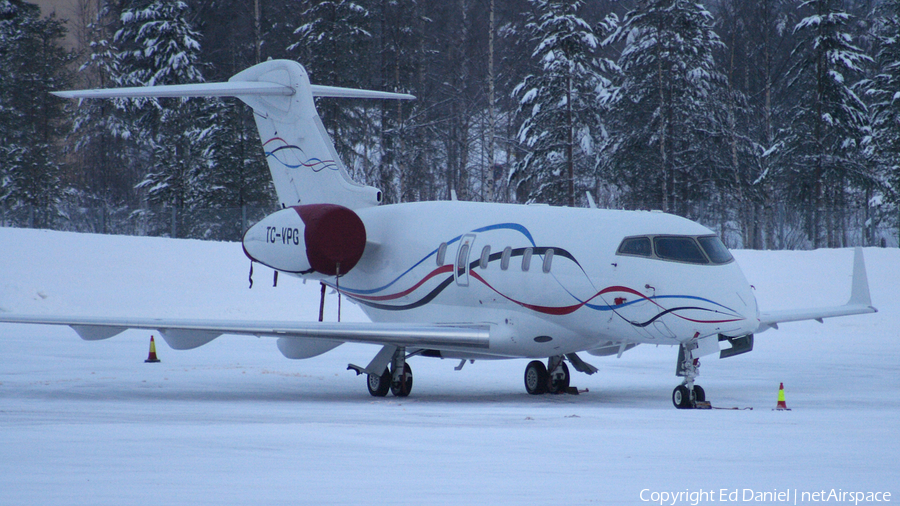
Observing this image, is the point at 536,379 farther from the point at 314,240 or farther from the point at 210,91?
the point at 210,91

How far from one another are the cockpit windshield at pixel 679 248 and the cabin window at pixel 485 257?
2391mm

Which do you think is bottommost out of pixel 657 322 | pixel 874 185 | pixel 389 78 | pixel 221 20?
pixel 657 322

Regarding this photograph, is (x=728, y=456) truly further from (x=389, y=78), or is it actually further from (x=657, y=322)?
(x=389, y=78)

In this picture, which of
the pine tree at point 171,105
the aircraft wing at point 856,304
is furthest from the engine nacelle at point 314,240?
the pine tree at point 171,105

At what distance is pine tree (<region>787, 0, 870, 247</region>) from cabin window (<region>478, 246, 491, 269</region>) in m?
27.0

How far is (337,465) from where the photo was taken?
25.9ft

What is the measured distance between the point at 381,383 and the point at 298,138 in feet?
18.9

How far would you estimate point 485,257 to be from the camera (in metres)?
15.6

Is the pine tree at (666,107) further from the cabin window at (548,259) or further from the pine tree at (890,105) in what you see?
the cabin window at (548,259)

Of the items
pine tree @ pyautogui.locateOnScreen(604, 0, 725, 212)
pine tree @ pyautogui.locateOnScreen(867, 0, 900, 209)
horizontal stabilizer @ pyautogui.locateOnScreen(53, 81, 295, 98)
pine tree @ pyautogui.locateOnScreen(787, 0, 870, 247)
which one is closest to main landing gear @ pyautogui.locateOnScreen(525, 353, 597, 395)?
horizontal stabilizer @ pyautogui.locateOnScreen(53, 81, 295, 98)

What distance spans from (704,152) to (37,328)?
26239 millimetres

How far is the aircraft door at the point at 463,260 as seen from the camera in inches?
623

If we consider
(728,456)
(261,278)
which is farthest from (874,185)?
(728,456)

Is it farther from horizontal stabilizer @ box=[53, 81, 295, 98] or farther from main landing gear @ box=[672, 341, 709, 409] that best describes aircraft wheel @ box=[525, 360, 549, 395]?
horizontal stabilizer @ box=[53, 81, 295, 98]
